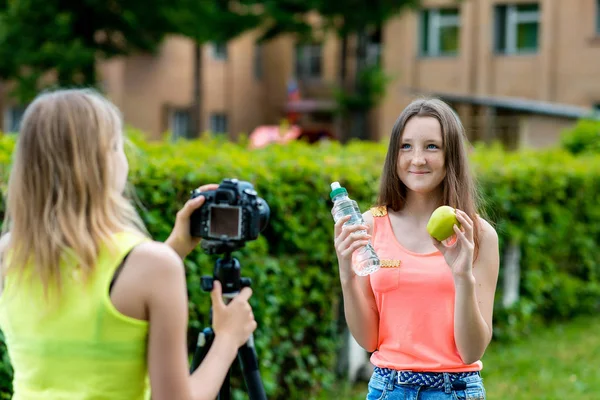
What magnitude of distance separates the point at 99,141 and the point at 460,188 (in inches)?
54.3

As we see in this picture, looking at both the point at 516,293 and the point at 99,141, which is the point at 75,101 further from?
the point at 516,293

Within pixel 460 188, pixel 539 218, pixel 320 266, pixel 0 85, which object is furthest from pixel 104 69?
pixel 460 188

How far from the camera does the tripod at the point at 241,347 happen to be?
7.95 feet

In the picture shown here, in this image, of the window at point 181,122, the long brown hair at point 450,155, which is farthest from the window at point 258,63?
the long brown hair at point 450,155

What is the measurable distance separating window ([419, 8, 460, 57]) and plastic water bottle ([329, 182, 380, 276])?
29.0 meters

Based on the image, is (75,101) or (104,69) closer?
(75,101)

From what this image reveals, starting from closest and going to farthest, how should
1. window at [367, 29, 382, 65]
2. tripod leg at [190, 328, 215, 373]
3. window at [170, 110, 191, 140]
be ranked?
1. tripod leg at [190, 328, 215, 373]
2. window at [170, 110, 191, 140]
3. window at [367, 29, 382, 65]

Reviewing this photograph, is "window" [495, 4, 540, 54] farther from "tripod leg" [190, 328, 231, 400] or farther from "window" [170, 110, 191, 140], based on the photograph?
"tripod leg" [190, 328, 231, 400]

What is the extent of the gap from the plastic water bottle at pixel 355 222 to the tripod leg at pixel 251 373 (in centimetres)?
55

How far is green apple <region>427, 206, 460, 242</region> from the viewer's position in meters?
2.72

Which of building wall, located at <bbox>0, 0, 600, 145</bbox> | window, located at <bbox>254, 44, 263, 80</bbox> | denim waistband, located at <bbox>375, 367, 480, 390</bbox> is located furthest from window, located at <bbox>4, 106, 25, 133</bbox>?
denim waistband, located at <bbox>375, 367, 480, 390</bbox>

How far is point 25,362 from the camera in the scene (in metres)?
2.16

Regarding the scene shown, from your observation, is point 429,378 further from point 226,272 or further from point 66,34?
point 66,34

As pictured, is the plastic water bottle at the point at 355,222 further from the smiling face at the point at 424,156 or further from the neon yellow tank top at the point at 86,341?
the neon yellow tank top at the point at 86,341
